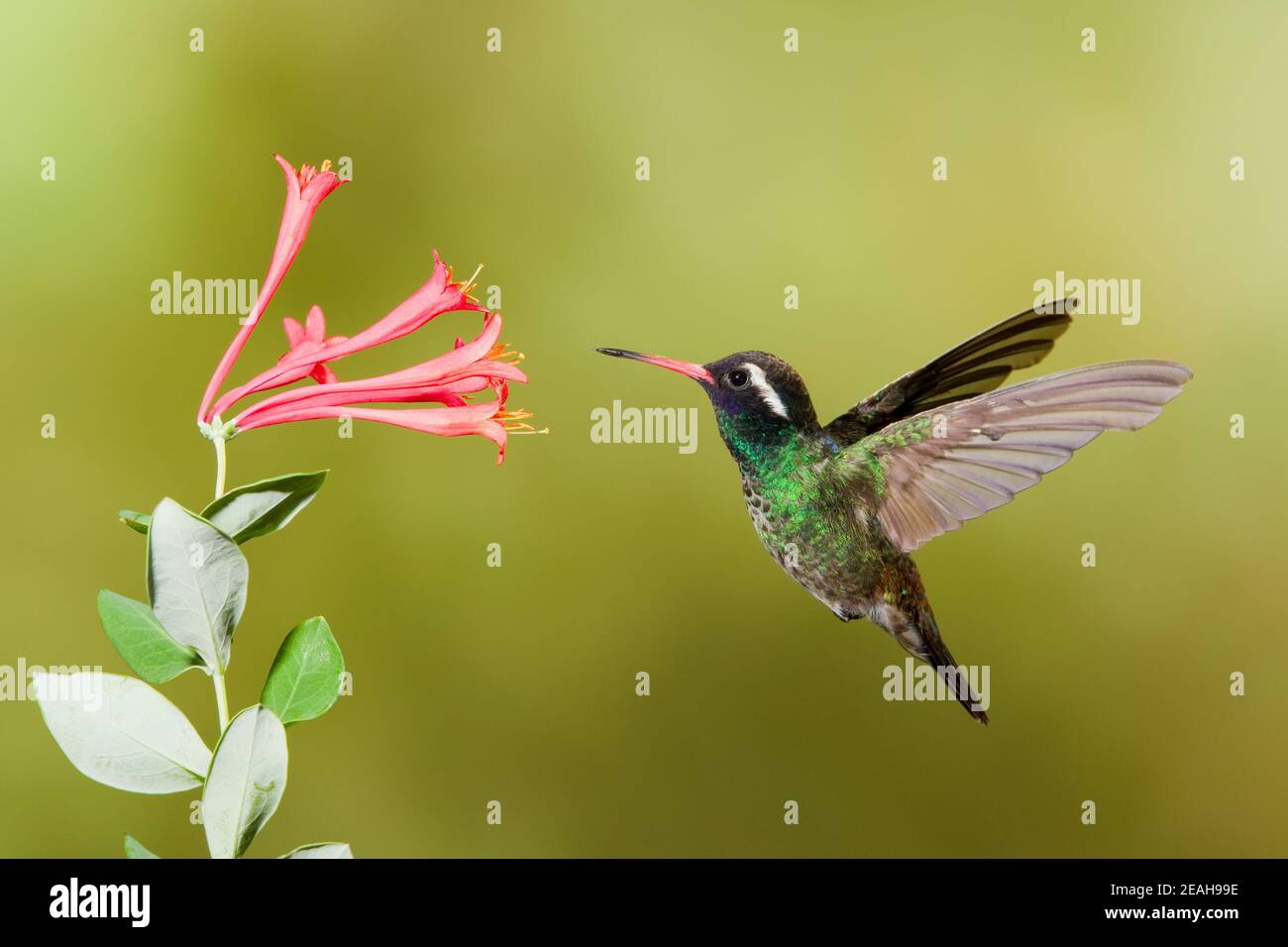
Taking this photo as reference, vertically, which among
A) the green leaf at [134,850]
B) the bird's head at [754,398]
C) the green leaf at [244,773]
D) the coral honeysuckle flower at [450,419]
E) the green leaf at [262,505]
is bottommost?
the green leaf at [134,850]

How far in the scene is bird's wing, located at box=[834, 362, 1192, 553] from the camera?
886 millimetres

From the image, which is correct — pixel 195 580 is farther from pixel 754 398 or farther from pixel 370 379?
pixel 754 398

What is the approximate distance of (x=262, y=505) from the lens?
2.04 ft

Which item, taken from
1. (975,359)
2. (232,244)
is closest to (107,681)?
(975,359)

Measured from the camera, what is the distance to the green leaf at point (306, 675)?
24.6 inches

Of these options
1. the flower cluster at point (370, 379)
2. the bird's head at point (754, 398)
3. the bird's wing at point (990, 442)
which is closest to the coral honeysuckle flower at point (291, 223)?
the flower cluster at point (370, 379)

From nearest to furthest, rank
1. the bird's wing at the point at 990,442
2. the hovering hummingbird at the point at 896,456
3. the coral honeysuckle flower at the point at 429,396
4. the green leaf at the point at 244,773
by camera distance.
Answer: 1. the green leaf at the point at 244,773
2. the coral honeysuckle flower at the point at 429,396
3. the bird's wing at the point at 990,442
4. the hovering hummingbird at the point at 896,456

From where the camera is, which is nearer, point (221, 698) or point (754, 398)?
point (221, 698)

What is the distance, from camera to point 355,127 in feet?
8.20

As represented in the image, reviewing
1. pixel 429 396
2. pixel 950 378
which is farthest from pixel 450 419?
pixel 950 378

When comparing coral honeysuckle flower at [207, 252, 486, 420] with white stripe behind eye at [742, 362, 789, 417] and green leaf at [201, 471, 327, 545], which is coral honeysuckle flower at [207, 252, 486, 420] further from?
white stripe behind eye at [742, 362, 789, 417]

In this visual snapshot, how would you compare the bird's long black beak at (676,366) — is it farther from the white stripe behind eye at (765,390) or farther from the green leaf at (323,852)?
the green leaf at (323,852)

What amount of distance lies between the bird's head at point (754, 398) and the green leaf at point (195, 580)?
1.69ft

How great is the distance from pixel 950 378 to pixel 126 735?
911 millimetres
